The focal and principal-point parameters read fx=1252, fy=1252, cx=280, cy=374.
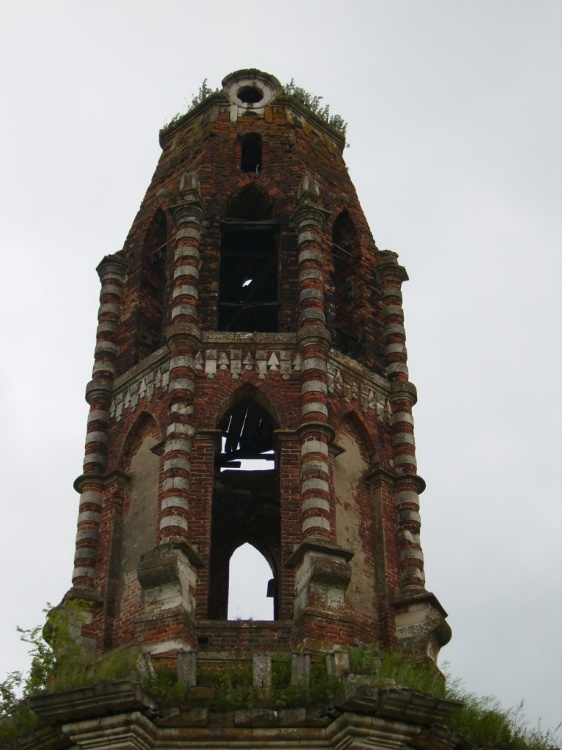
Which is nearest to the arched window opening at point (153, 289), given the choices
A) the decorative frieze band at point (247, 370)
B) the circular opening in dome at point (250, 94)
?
the decorative frieze band at point (247, 370)

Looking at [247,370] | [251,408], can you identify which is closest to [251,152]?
[251,408]

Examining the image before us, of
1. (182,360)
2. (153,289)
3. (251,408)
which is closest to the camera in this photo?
(182,360)

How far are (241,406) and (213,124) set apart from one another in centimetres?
620

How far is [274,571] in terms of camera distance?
73.0 feet

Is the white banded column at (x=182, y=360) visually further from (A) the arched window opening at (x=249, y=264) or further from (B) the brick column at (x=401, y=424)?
(B) the brick column at (x=401, y=424)

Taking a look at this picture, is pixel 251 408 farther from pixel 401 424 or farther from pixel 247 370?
pixel 401 424

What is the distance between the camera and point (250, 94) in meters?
23.8

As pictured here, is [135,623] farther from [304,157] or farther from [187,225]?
[304,157]

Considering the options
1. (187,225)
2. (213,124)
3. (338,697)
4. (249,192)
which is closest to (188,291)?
(187,225)

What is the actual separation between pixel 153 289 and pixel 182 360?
339cm

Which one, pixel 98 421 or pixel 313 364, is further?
pixel 98 421

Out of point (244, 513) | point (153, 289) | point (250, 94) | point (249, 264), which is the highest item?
point (250, 94)

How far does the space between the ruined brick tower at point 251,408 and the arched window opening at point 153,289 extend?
0.14 ft

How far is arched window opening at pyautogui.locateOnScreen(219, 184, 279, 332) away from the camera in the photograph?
21.6 meters
